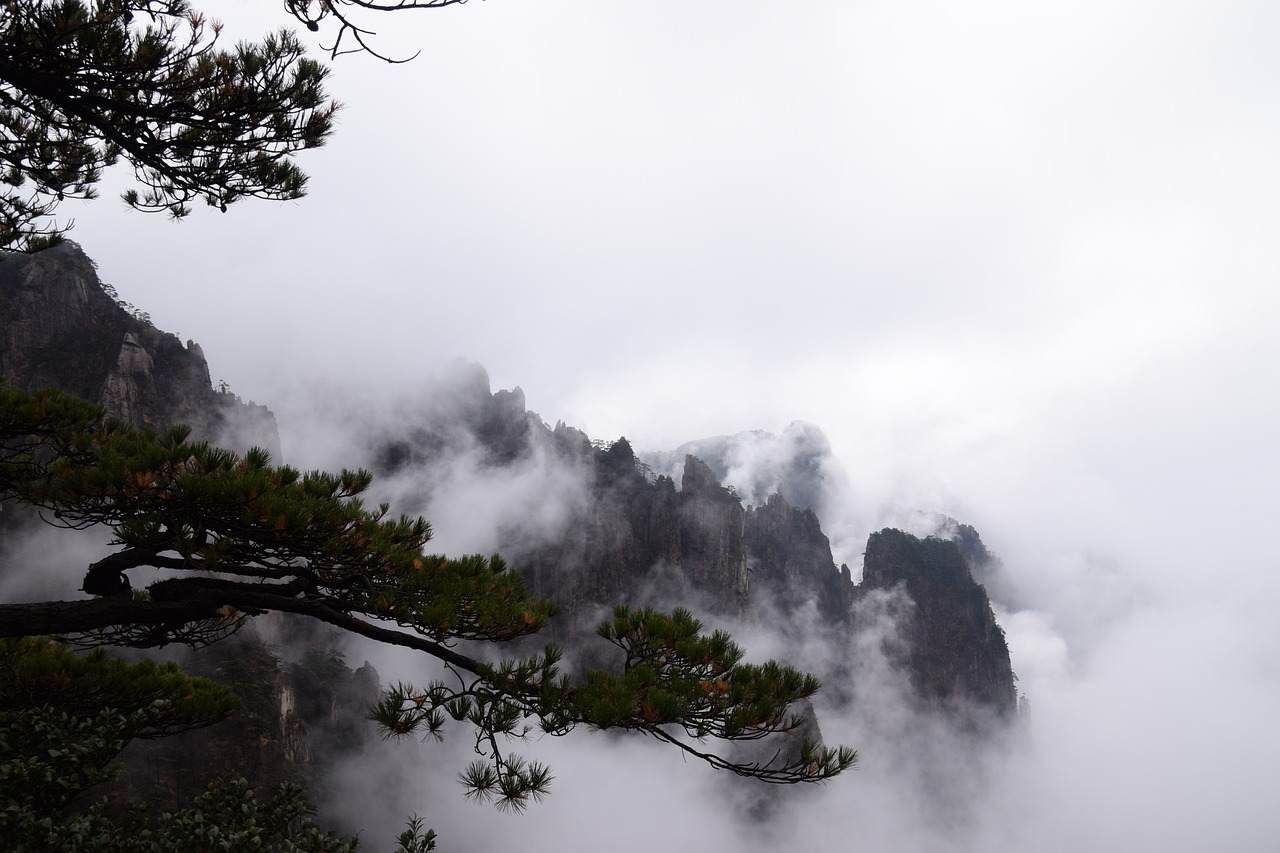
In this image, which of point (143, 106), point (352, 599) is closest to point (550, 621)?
point (352, 599)

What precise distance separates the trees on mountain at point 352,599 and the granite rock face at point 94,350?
37.4 m

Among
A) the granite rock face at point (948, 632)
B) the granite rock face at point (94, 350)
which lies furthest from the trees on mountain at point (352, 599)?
the granite rock face at point (948, 632)

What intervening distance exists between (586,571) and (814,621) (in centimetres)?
4120

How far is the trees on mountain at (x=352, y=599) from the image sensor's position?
3.71 m

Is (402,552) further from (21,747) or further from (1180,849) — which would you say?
(1180,849)

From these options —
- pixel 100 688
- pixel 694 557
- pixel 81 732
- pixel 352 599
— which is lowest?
pixel 81 732

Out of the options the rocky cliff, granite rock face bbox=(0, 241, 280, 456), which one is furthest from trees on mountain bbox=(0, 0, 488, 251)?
the rocky cliff

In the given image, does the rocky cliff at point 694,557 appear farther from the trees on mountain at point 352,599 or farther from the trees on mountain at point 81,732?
the trees on mountain at point 352,599

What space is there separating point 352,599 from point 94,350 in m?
46.6

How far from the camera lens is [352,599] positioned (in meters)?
4.41

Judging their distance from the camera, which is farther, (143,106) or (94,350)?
(94,350)

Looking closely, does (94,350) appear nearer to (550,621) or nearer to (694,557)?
(550,621)

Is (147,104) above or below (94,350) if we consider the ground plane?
below

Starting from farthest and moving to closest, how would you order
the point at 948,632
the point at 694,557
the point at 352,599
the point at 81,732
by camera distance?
the point at 948,632
the point at 694,557
the point at 81,732
the point at 352,599
